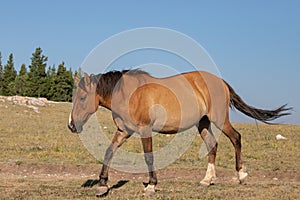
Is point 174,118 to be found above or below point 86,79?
below

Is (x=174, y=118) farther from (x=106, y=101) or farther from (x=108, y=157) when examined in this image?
(x=108, y=157)

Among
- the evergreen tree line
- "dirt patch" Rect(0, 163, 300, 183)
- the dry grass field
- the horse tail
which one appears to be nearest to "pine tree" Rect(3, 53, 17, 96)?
the evergreen tree line

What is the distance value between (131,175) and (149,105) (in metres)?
3.56

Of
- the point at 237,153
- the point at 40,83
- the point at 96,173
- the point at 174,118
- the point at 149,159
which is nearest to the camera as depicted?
the point at 149,159

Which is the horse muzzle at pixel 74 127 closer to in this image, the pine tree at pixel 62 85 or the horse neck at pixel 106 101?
the horse neck at pixel 106 101

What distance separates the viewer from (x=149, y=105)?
7.82 m

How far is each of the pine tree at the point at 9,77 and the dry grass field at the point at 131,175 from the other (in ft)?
140

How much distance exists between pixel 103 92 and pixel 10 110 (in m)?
29.0

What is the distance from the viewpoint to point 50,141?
18.4 meters

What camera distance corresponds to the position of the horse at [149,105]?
25.3 feet

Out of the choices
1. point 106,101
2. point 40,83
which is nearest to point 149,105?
point 106,101

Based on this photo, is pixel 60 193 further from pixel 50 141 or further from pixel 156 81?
pixel 50 141

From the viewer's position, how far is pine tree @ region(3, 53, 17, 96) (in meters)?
61.1

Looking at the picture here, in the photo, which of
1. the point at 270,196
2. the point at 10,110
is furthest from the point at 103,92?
the point at 10,110
